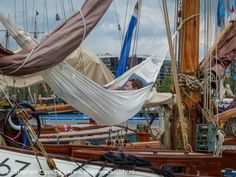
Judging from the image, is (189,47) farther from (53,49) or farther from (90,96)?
(53,49)

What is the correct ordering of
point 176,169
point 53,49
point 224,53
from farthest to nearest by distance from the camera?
point 224,53 → point 176,169 → point 53,49

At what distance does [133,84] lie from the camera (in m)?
8.90

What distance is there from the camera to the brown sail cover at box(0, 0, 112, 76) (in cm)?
663

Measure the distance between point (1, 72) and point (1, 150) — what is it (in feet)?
3.82

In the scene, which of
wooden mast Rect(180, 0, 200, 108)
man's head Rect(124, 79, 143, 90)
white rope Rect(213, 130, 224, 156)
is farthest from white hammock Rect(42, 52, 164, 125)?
wooden mast Rect(180, 0, 200, 108)

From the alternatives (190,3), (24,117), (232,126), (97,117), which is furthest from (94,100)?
(232,126)

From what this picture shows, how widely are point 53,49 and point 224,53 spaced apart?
15.2ft

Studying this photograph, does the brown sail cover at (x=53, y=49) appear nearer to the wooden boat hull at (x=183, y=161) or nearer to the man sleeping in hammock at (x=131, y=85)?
the man sleeping in hammock at (x=131, y=85)

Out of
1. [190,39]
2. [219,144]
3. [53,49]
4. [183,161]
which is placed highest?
[190,39]

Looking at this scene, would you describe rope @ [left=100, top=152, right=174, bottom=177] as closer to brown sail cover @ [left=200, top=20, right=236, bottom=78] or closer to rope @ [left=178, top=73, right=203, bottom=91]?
rope @ [left=178, top=73, right=203, bottom=91]

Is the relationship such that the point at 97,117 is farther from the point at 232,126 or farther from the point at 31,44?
the point at 232,126

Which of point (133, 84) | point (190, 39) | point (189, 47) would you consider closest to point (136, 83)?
point (133, 84)

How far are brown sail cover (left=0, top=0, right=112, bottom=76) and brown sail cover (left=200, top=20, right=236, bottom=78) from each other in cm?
331

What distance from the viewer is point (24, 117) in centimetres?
689
